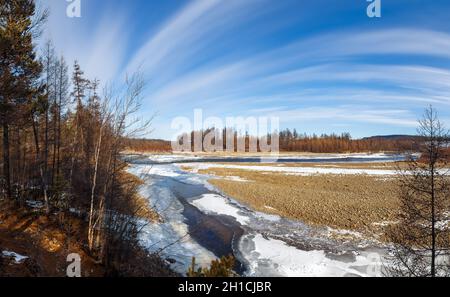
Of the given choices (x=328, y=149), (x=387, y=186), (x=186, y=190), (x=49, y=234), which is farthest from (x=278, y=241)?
(x=328, y=149)

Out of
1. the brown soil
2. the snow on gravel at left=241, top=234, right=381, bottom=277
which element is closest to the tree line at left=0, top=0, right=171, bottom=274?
the brown soil

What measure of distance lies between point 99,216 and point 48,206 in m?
6.02

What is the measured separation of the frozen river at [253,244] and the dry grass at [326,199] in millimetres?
1944

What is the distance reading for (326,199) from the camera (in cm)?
2106

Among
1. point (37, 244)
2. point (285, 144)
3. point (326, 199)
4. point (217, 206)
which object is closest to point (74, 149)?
point (37, 244)

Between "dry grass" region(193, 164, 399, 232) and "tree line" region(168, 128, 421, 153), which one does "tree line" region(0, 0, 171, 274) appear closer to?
"dry grass" region(193, 164, 399, 232)

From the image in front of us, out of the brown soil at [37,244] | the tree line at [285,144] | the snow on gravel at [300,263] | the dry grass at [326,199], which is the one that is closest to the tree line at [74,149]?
the brown soil at [37,244]

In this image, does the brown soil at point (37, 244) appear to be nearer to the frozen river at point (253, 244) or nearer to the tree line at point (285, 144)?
the frozen river at point (253, 244)

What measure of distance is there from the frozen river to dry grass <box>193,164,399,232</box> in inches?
76.5

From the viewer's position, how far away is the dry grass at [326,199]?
16.8 metres

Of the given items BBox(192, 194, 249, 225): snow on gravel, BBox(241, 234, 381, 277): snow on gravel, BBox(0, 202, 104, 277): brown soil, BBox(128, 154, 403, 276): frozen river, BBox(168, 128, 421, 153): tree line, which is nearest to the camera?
BBox(0, 202, 104, 277): brown soil

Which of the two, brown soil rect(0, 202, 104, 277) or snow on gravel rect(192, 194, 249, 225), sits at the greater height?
brown soil rect(0, 202, 104, 277)

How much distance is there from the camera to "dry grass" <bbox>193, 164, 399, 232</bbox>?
16.8 metres
